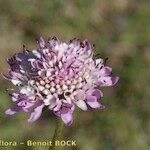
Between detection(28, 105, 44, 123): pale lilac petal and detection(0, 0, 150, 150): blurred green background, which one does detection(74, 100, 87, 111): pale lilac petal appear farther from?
detection(0, 0, 150, 150): blurred green background

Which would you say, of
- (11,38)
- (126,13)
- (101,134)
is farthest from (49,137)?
(126,13)

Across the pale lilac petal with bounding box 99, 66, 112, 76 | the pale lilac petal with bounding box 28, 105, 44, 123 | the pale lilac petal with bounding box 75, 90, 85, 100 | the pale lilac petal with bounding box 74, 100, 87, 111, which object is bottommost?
the pale lilac petal with bounding box 28, 105, 44, 123

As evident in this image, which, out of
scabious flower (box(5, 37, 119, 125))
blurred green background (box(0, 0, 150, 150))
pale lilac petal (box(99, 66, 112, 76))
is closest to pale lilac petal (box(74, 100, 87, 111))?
scabious flower (box(5, 37, 119, 125))

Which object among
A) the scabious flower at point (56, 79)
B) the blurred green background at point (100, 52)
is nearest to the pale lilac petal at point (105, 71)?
the scabious flower at point (56, 79)

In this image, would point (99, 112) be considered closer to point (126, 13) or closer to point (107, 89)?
point (107, 89)

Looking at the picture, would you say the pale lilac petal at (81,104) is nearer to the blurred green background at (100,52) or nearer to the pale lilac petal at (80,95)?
the pale lilac petal at (80,95)

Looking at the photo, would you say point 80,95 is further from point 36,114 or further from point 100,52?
point 100,52
